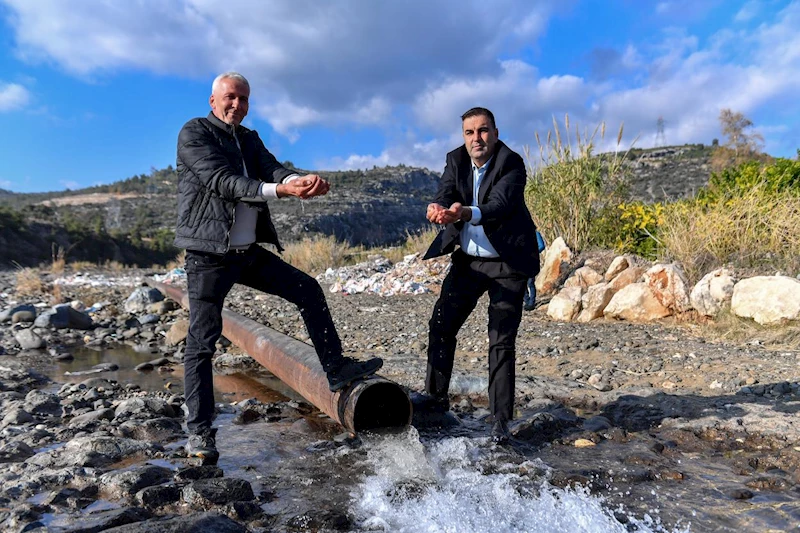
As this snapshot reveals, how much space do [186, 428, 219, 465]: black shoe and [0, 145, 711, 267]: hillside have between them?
319 inches

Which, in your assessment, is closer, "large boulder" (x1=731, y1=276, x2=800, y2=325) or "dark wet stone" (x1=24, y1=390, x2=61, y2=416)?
"dark wet stone" (x1=24, y1=390, x2=61, y2=416)

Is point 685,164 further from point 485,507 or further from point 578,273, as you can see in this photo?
point 485,507

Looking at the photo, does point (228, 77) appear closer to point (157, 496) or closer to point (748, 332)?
point (157, 496)

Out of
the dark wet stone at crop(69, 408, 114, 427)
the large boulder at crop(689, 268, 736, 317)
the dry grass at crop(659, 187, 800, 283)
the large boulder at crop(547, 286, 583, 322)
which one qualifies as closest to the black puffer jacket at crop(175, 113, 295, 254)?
the dark wet stone at crop(69, 408, 114, 427)

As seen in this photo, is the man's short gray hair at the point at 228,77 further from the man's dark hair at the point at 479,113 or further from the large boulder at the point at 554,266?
the large boulder at the point at 554,266

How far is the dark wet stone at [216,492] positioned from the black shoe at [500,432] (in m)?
1.42

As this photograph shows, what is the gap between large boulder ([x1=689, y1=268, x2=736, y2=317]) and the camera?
250 inches

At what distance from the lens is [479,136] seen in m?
3.51

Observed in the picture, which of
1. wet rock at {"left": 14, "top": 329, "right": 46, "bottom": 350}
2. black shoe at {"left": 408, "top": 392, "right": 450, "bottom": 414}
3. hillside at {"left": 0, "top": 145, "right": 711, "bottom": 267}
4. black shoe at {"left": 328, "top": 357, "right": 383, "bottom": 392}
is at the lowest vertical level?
black shoe at {"left": 408, "top": 392, "right": 450, "bottom": 414}

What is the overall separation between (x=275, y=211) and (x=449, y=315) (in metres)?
35.5

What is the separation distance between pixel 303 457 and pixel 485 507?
3.80 ft

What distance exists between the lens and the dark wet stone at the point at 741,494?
267 centimetres

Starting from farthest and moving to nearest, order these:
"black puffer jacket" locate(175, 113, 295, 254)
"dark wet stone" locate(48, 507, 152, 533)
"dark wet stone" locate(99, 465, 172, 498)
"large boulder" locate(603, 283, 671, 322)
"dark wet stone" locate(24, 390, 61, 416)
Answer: "large boulder" locate(603, 283, 671, 322), "dark wet stone" locate(24, 390, 61, 416), "black puffer jacket" locate(175, 113, 295, 254), "dark wet stone" locate(99, 465, 172, 498), "dark wet stone" locate(48, 507, 152, 533)

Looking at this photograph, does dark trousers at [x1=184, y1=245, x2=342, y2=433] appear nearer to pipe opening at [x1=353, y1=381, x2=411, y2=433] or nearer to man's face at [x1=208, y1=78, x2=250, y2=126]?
pipe opening at [x1=353, y1=381, x2=411, y2=433]
